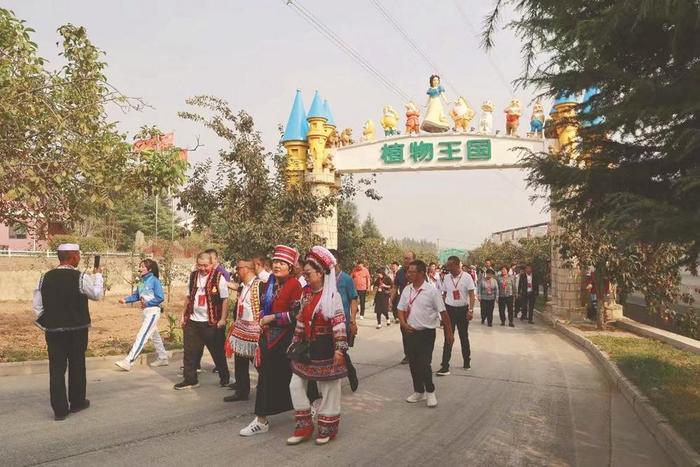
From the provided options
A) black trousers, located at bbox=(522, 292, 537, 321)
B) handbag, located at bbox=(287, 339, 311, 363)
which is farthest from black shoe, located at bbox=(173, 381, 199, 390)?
black trousers, located at bbox=(522, 292, 537, 321)

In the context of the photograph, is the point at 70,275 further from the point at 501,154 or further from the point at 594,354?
the point at 501,154

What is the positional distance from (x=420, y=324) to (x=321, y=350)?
209cm

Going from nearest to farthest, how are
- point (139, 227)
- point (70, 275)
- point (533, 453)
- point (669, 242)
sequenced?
point (669, 242)
point (533, 453)
point (70, 275)
point (139, 227)

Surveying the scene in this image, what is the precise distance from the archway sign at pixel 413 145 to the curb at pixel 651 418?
360 inches

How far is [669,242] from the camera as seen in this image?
3.28 metres

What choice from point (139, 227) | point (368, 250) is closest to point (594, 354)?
point (368, 250)

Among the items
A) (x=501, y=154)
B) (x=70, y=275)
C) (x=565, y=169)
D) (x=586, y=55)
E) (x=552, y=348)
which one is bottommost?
(x=552, y=348)

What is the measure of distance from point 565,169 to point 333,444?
3.14 m

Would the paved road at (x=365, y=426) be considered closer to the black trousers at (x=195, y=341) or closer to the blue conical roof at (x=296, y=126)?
the black trousers at (x=195, y=341)

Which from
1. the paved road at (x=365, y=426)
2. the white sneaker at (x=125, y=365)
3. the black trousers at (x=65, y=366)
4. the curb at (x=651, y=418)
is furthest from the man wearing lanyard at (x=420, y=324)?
the white sneaker at (x=125, y=365)

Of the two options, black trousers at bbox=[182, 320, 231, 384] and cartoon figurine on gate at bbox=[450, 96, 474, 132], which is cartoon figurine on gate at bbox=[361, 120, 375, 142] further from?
black trousers at bbox=[182, 320, 231, 384]

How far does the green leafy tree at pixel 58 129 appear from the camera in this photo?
8031 mm

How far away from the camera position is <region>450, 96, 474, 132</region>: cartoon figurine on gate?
1970 cm

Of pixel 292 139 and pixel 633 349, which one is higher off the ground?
pixel 292 139
